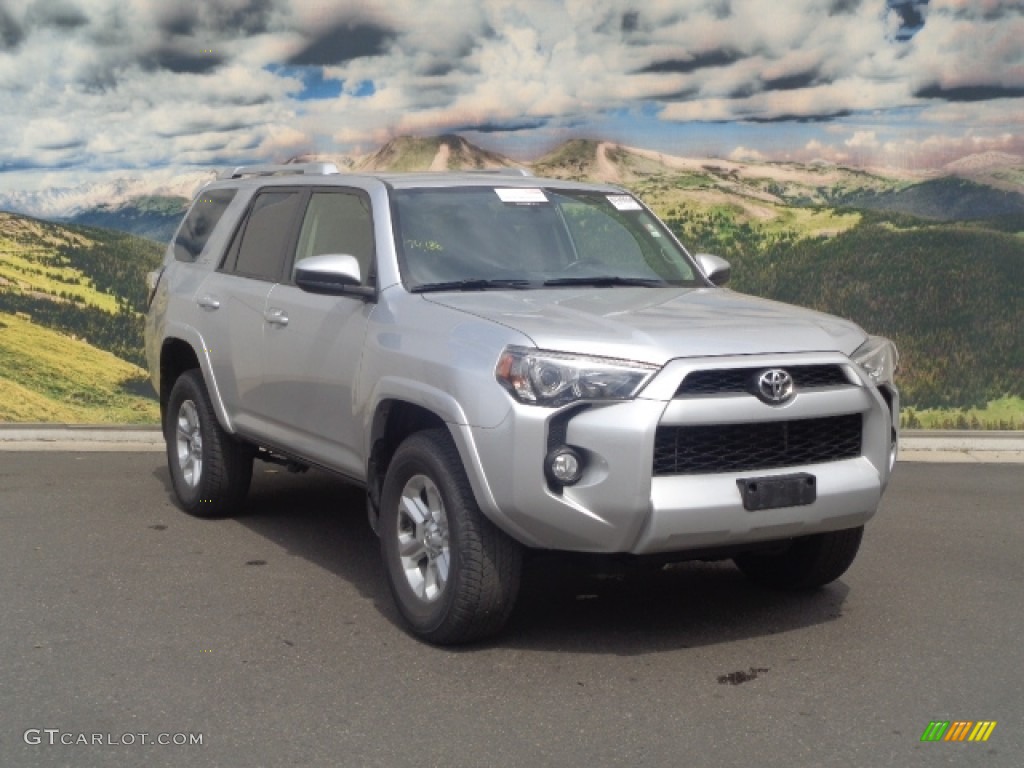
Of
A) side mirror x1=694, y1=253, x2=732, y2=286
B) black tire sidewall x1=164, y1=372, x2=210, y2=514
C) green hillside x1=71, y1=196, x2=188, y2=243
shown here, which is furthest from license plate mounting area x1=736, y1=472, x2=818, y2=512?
green hillside x1=71, y1=196, x2=188, y2=243

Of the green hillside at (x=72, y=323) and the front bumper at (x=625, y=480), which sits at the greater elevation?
the front bumper at (x=625, y=480)

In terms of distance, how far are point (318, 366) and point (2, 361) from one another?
6.36 meters

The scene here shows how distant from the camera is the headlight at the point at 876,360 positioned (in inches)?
232

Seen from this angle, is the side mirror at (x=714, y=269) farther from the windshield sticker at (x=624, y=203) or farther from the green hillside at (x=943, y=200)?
the green hillside at (x=943, y=200)

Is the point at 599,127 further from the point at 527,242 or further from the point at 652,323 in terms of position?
the point at 652,323

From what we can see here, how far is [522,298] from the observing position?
6188 mm

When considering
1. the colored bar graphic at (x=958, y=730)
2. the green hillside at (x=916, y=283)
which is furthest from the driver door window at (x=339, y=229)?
the green hillside at (x=916, y=283)

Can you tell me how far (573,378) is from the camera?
5.35 m

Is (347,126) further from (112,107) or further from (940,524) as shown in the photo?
(940,524)

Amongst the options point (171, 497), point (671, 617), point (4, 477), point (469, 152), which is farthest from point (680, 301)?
point (469, 152)

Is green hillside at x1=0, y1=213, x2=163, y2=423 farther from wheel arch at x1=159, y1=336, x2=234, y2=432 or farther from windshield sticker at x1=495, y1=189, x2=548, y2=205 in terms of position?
windshield sticker at x1=495, y1=189, x2=548, y2=205

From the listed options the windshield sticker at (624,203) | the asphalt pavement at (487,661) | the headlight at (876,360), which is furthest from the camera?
the windshield sticker at (624,203)

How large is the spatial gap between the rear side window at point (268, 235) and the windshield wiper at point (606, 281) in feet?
5.16

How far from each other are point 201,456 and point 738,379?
146 inches
